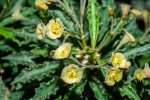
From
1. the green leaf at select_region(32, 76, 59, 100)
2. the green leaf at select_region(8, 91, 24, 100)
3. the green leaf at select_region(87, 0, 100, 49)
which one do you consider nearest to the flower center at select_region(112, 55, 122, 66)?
the green leaf at select_region(87, 0, 100, 49)

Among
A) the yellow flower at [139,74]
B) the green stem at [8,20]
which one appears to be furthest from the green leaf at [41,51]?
the yellow flower at [139,74]

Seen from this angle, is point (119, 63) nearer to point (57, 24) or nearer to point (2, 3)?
point (57, 24)

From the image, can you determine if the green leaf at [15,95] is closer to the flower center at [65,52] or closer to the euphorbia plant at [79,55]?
the euphorbia plant at [79,55]

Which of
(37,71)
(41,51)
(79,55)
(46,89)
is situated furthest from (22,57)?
(79,55)

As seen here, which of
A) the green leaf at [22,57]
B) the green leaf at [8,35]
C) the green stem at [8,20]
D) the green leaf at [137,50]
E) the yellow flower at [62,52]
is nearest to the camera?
the yellow flower at [62,52]

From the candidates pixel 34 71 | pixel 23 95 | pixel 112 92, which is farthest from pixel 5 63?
pixel 112 92

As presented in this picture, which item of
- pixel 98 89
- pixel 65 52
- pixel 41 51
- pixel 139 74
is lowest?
pixel 98 89

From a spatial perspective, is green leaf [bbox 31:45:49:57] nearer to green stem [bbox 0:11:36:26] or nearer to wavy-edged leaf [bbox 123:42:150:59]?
green stem [bbox 0:11:36:26]

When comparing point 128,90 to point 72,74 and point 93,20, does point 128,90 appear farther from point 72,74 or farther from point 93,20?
point 93,20
